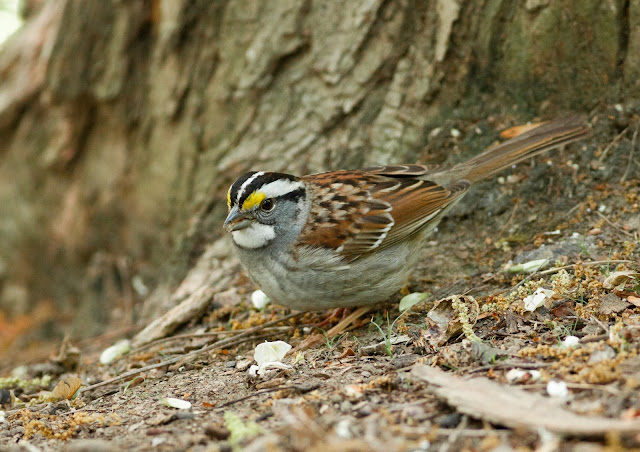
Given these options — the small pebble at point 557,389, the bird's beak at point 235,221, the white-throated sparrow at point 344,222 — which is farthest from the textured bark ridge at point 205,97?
the small pebble at point 557,389

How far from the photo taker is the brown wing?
459 cm

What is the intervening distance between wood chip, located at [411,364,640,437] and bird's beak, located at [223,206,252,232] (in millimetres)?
1765

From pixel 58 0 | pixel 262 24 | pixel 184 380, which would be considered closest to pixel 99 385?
pixel 184 380

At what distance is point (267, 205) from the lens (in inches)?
181

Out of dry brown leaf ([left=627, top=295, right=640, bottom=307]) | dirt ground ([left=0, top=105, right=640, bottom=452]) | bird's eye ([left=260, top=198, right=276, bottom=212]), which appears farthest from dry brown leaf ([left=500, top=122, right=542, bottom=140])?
bird's eye ([left=260, top=198, right=276, bottom=212])

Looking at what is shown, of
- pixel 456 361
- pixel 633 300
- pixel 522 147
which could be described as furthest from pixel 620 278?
pixel 522 147

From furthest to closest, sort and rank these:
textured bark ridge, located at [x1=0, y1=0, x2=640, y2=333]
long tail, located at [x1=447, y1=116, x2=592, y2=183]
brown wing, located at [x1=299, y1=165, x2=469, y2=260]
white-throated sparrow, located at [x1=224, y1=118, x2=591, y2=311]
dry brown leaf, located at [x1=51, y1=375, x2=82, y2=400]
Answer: textured bark ridge, located at [x1=0, y1=0, x2=640, y2=333] → long tail, located at [x1=447, y1=116, x2=592, y2=183] → brown wing, located at [x1=299, y1=165, x2=469, y2=260] → white-throated sparrow, located at [x1=224, y1=118, x2=591, y2=311] → dry brown leaf, located at [x1=51, y1=375, x2=82, y2=400]

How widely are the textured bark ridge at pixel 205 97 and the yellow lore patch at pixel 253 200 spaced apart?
132 cm

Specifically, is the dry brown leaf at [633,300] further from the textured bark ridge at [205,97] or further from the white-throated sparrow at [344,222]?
the textured bark ridge at [205,97]

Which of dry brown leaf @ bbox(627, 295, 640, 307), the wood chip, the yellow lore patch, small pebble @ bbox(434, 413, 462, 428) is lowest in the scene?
dry brown leaf @ bbox(627, 295, 640, 307)

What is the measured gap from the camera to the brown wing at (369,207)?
459cm

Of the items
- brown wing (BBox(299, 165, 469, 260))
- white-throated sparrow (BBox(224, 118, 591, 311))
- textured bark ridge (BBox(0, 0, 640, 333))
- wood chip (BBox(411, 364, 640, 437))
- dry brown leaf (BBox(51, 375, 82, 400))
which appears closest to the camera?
wood chip (BBox(411, 364, 640, 437))

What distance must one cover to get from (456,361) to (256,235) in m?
1.71

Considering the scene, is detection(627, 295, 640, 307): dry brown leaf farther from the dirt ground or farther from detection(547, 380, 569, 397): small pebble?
detection(547, 380, 569, 397): small pebble
